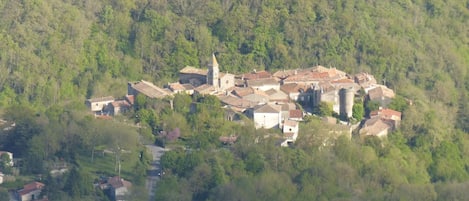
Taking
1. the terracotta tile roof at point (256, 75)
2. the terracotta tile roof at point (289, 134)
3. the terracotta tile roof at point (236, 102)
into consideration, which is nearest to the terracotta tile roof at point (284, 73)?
the terracotta tile roof at point (256, 75)

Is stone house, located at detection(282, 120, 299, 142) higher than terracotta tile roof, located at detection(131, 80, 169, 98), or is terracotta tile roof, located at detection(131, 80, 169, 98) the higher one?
terracotta tile roof, located at detection(131, 80, 169, 98)

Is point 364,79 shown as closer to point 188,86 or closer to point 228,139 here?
point 188,86

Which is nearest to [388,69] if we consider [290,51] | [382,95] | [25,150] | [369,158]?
[290,51]

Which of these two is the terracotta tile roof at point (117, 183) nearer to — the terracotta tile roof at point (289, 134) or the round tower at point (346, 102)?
the terracotta tile roof at point (289, 134)

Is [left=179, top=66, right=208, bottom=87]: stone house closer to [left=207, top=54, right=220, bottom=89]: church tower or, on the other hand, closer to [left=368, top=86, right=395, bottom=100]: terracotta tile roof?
[left=207, top=54, right=220, bottom=89]: church tower

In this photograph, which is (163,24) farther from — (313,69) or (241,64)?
(313,69)

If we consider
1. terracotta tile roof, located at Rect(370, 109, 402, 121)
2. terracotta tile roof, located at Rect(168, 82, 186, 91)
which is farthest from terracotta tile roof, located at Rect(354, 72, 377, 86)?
terracotta tile roof, located at Rect(168, 82, 186, 91)
